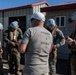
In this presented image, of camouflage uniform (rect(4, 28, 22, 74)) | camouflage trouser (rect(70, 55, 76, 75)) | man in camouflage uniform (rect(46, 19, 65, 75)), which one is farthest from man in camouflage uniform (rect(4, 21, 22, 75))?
camouflage trouser (rect(70, 55, 76, 75))

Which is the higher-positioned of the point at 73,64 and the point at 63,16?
the point at 63,16

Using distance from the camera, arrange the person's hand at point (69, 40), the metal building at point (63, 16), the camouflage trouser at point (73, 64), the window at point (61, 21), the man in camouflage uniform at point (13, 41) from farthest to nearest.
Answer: the window at point (61, 21) < the metal building at point (63, 16) < the man in camouflage uniform at point (13, 41) < the camouflage trouser at point (73, 64) < the person's hand at point (69, 40)

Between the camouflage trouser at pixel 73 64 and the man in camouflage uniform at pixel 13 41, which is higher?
the man in camouflage uniform at pixel 13 41

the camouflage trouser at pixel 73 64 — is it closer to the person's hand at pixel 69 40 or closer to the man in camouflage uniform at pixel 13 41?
the person's hand at pixel 69 40

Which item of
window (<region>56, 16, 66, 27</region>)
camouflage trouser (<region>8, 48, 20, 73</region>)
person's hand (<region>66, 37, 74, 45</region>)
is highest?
window (<region>56, 16, 66, 27</region>)

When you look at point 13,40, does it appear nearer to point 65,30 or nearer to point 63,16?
point 65,30

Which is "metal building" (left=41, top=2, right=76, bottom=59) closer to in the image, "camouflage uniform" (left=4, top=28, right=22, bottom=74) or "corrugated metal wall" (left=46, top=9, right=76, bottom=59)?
"corrugated metal wall" (left=46, top=9, right=76, bottom=59)

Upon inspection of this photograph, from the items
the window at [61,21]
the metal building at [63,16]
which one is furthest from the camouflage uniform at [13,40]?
the window at [61,21]

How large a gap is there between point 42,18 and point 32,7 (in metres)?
15.0

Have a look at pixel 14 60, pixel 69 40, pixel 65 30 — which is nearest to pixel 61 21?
A: pixel 65 30

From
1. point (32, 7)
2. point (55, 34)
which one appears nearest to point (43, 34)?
point (55, 34)

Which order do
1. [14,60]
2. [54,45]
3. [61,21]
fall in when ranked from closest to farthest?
[54,45] → [14,60] → [61,21]

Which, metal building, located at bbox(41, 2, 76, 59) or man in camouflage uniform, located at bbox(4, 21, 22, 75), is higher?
metal building, located at bbox(41, 2, 76, 59)

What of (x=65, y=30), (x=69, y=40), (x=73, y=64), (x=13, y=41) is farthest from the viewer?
(x=65, y=30)
